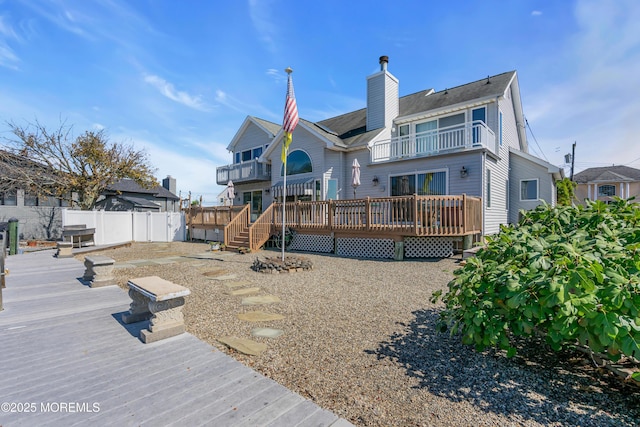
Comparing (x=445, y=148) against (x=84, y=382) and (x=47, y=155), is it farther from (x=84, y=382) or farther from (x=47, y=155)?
(x=47, y=155)

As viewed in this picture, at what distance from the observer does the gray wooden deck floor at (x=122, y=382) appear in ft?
6.83

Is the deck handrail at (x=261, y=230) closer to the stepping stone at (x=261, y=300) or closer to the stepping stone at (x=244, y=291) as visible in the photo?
the stepping stone at (x=244, y=291)

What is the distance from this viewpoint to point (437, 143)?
12375mm

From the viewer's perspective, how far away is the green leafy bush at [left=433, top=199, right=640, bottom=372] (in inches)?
81.2

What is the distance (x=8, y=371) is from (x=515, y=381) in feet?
15.8

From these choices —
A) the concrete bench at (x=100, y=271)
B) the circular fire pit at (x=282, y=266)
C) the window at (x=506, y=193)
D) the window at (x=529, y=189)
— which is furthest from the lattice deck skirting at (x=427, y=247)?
the concrete bench at (x=100, y=271)

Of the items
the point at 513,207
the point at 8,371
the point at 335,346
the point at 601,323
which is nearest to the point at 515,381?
the point at 601,323

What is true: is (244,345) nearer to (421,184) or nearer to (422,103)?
(421,184)

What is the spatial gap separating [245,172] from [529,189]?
16.2 m

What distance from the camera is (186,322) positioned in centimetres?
411

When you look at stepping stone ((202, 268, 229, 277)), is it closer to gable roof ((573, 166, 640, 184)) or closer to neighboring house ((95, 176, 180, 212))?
neighboring house ((95, 176, 180, 212))

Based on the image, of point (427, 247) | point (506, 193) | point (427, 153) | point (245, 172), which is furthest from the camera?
point (245, 172)

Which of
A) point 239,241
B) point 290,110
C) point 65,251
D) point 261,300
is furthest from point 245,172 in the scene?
point 261,300

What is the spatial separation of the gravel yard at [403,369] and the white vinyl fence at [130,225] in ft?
42.5
